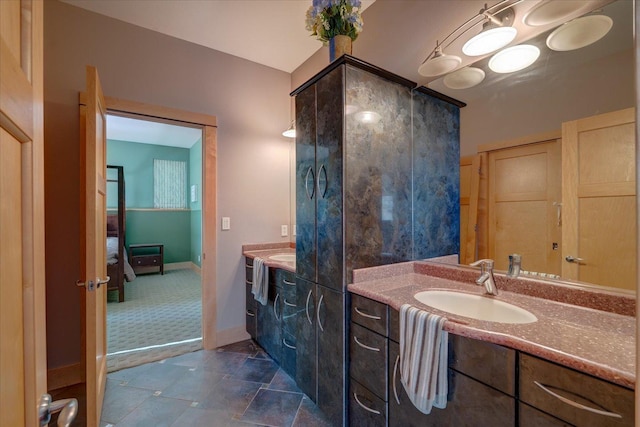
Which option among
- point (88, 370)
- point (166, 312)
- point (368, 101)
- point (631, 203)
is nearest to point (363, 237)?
point (368, 101)

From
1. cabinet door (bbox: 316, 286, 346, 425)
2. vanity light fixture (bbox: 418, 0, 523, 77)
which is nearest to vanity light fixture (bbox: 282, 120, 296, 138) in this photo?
vanity light fixture (bbox: 418, 0, 523, 77)

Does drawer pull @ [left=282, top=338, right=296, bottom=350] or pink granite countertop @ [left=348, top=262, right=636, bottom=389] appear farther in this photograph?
drawer pull @ [left=282, top=338, right=296, bottom=350]

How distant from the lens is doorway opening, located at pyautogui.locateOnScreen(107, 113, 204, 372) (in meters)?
3.22

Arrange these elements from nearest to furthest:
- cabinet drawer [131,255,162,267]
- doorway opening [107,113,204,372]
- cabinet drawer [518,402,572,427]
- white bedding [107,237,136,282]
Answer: cabinet drawer [518,402,572,427]
doorway opening [107,113,204,372]
white bedding [107,237,136,282]
cabinet drawer [131,255,162,267]

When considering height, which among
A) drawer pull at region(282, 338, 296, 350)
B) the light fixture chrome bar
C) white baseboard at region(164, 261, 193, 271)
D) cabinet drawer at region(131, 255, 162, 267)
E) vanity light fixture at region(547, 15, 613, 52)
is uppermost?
the light fixture chrome bar

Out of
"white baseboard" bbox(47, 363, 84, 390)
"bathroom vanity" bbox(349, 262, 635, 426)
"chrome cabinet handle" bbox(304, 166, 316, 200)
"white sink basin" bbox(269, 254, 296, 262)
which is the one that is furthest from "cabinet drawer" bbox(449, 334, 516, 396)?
"white baseboard" bbox(47, 363, 84, 390)

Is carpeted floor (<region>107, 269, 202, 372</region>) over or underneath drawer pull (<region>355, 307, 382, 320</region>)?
underneath

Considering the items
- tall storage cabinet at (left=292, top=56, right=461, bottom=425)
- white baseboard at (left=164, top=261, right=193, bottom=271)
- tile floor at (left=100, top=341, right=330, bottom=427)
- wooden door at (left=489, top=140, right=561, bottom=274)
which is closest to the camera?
wooden door at (left=489, top=140, right=561, bottom=274)

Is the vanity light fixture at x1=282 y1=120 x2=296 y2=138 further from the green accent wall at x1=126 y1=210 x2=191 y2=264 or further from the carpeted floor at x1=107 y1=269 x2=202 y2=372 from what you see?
the green accent wall at x1=126 y1=210 x2=191 y2=264

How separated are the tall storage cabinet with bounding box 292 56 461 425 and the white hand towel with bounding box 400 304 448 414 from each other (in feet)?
1.45

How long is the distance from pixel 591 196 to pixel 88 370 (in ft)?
8.69

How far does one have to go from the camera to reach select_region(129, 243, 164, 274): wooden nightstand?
5441mm

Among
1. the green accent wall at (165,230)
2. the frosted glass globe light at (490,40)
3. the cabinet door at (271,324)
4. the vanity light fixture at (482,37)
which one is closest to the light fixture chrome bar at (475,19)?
the vanity light fixture at (482,37)

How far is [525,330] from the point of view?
971mm
